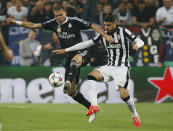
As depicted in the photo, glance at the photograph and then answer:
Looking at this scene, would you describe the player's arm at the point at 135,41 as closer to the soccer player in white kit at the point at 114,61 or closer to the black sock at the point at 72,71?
the soccer player in white kit at the point at 114,61

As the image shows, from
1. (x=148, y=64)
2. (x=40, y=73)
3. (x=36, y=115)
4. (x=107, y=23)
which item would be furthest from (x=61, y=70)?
(x=107, y=23)

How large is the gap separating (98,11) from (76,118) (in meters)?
6.81

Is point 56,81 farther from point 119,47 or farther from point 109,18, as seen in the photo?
point 109,18

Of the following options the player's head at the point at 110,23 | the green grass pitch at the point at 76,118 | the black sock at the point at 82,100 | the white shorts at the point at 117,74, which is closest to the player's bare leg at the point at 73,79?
the black sock at the point at 82,100

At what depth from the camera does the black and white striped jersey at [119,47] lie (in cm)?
1059

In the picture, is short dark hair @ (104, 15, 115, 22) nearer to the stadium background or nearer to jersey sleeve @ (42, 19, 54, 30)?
jersey sleeve @ (42, 19, 54, 30)

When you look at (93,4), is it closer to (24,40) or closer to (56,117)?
(24,40)

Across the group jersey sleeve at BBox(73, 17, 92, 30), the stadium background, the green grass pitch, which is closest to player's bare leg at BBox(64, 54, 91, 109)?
the green grass pitch

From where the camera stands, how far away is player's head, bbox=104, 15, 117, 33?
33.6 feet

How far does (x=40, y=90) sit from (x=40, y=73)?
54cm

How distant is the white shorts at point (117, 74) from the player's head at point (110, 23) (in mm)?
737

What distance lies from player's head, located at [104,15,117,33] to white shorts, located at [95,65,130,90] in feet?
2.42

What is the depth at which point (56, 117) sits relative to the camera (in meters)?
12.0

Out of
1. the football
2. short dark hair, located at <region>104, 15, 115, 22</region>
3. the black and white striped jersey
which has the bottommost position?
the football
